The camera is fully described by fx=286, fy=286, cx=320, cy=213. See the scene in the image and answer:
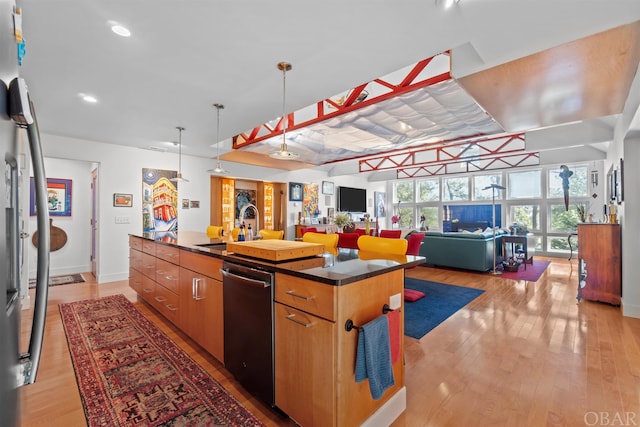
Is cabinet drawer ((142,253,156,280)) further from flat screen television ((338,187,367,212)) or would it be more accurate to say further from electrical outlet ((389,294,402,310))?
flat screen television ((338,187,367,212))

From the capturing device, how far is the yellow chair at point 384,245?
2346 millimetres

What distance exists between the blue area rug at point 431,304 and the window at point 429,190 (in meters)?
5.89

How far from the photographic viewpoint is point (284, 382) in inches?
62.5

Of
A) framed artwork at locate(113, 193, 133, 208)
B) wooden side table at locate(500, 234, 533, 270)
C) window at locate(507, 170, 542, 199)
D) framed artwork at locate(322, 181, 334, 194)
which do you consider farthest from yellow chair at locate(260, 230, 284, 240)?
window at locate(507, 170, 542, 199)

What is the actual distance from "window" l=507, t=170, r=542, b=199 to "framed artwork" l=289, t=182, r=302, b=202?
6247 mm

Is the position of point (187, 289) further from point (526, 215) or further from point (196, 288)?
point (526, 215)

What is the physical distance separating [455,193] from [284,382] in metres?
9.43

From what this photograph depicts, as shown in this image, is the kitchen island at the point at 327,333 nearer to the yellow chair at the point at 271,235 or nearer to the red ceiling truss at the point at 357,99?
the yellow chair at the point at 271,235

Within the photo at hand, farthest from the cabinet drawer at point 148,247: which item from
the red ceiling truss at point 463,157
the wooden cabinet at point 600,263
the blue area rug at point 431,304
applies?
the wooden cabinet at point 600,263

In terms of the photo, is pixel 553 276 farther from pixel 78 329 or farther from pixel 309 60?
pixel 78 329

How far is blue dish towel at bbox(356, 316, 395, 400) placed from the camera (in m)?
1.40

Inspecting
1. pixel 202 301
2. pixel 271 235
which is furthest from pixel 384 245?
pixel 202 301

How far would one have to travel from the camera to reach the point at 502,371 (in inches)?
85.7

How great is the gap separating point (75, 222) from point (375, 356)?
271 inches
